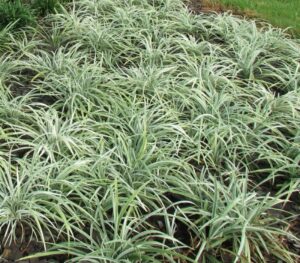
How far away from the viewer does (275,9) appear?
6.80 m

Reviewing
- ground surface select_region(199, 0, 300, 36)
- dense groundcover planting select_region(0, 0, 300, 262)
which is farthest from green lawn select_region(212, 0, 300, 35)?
dense groundcover planting select_region(0, 0, 300, 262)

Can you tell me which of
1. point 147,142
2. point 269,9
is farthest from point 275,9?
point 147,142

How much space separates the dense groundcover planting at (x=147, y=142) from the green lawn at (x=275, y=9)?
4.02 ft

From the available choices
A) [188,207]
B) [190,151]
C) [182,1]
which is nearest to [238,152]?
[190,151]

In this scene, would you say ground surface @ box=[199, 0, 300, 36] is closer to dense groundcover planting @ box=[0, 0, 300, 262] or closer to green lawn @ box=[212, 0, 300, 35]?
green lawn @ box=[212, 0, 300, 35]

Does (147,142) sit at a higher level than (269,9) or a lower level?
higher

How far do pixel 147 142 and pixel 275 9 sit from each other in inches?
163

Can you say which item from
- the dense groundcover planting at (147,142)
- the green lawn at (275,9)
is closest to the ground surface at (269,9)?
the green lawn at (275,9)

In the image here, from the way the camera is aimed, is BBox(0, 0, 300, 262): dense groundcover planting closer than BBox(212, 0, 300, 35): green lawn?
Yes

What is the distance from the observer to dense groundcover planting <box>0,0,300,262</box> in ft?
8.87

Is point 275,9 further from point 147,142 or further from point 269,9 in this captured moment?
point 147,142

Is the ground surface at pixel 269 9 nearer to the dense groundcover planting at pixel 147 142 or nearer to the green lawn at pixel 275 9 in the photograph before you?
the green lawn at pixel 275 9

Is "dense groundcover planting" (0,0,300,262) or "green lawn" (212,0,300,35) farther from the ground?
"dense groundcover planting" (0,0,300,262)

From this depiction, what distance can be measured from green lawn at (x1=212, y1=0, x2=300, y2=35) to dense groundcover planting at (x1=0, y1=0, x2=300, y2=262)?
1.22 metres
